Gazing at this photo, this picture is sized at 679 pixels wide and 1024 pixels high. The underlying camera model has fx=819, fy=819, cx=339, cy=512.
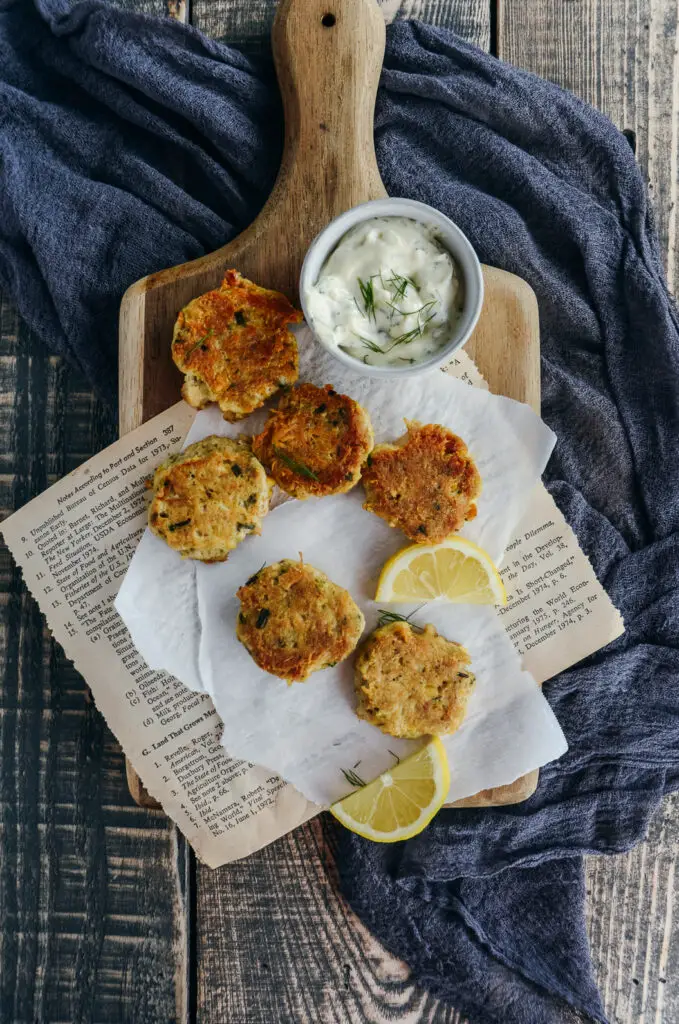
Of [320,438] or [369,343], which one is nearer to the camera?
[369,343]

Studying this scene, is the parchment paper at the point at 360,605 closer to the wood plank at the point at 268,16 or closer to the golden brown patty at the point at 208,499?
the golden brown patty at the point at 208,499

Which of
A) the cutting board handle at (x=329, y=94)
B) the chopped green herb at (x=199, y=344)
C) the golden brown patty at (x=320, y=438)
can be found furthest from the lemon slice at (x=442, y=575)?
the cutting board handle at (x=329, y=94)

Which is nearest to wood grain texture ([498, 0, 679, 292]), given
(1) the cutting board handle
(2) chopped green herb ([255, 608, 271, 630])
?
(1) the cutting board handle

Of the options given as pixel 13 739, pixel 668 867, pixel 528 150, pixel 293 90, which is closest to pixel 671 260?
pixel 528 150

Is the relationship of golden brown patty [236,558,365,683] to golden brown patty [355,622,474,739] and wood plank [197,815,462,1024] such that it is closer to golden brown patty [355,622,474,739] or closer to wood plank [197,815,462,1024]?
golden brown patty [355,622,474,739]

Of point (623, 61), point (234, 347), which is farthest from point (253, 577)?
point (623, 61)

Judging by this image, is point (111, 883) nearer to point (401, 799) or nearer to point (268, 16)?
point (401, 799)
